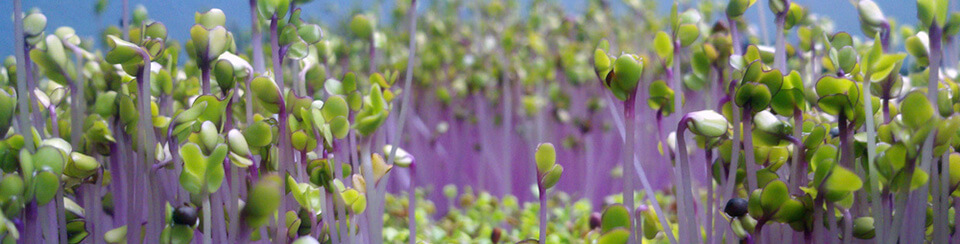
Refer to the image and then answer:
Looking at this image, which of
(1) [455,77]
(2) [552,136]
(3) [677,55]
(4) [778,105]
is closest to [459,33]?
(1) [455,77]

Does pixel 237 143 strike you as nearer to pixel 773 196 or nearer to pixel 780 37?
pixel 773 196

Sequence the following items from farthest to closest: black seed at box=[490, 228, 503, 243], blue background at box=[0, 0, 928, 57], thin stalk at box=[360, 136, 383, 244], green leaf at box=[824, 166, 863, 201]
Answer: blue background at box=[0, 0, 928, 57] < black seed at box=[490, 228, 503, 243] < thin stalk at box=[360, 136, 383, 244] < green leaf at box=[824, 166, 863, 201]

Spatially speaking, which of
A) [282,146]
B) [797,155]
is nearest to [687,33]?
[797,155]

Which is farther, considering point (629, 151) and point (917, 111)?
point (629, 151)

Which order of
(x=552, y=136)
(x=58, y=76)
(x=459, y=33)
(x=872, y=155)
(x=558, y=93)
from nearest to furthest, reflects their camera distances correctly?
(x=872, y=155) → (x=58, y=76) → (x=558, y=93) → (x=552, y=136) → (x=459, y=33)

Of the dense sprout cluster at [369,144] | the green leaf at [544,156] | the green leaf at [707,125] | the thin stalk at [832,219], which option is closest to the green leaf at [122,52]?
the dense sprout cluster at [369,144]

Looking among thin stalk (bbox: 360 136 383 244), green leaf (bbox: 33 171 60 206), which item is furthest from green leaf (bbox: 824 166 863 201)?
green leaf (bbox: 33 171 60 206)

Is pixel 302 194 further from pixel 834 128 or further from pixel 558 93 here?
pixel 558 93

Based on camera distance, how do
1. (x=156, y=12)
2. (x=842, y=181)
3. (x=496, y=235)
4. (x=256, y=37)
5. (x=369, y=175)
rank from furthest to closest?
(x=156, y=12) < (x=496, y=235) < (x=256, y=37) < (x=369, y=175) < (x=842, y=181)

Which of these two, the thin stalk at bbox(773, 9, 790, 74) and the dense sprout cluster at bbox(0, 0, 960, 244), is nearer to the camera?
the dense sprout cluster at bbox(0, 0, 960, 244)

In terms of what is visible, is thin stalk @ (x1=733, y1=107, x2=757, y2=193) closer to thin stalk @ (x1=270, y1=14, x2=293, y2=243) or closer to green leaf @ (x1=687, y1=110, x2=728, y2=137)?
green leaf @ (x1=687, y1=110, x2=728, y2=137)

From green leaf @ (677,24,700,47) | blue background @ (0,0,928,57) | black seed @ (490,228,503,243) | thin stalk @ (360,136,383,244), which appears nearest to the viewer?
thin stalk @ (360,136,383,244)
